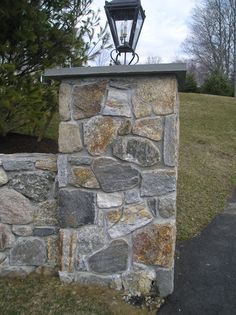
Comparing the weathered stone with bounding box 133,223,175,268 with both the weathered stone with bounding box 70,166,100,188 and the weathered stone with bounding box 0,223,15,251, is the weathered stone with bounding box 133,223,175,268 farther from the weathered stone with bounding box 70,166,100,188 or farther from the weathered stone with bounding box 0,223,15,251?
the weathered stone with bounding box 0,223,15,251

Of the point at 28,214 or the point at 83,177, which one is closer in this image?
the point at 83,177

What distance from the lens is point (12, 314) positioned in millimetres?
2637

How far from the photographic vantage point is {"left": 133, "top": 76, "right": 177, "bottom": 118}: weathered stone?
2.71 meters

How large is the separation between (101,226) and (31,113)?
2.35 meters

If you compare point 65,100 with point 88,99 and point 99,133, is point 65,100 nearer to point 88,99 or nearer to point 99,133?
point 88,99

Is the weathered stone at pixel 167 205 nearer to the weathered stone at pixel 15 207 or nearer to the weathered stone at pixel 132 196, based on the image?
the weathered stone at pixel 132 196

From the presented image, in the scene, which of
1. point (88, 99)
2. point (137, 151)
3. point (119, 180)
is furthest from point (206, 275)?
point (88, 99)

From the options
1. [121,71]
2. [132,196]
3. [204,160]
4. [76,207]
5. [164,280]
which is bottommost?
[164,280]

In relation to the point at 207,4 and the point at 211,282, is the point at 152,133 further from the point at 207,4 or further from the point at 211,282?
the point at 207,4

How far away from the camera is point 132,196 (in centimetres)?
284

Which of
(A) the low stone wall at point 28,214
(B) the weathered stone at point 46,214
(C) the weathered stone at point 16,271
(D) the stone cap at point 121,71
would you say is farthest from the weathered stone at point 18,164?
(C) the weathered stone at point 16,271

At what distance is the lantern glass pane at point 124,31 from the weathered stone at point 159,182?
1.15m

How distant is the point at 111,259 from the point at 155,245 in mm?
365

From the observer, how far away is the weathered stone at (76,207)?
2879 millimetres
